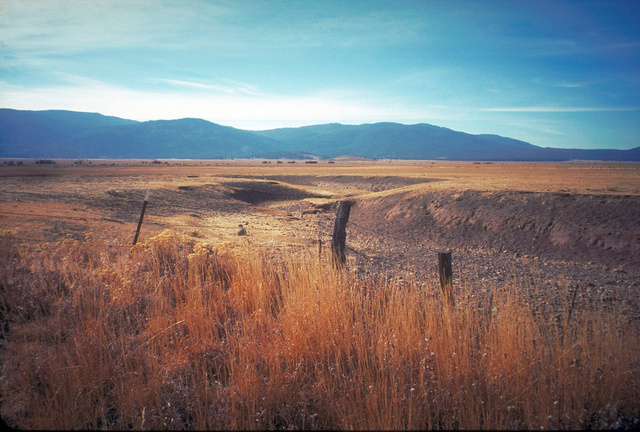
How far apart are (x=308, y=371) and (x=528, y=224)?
13.0 meters

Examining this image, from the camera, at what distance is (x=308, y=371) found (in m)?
4.05

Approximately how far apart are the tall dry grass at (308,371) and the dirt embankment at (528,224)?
9.22 m

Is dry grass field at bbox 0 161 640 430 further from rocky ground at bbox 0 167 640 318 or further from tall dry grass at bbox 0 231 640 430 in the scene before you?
rocky ground at bbox 0 167 640 318

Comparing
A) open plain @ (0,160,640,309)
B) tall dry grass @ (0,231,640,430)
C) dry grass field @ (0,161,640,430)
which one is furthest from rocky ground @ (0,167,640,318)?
tall dry grass @ (0,231,640,430)

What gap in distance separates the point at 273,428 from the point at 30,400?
7.79 feet

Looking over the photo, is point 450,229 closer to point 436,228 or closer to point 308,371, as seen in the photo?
point 436,228

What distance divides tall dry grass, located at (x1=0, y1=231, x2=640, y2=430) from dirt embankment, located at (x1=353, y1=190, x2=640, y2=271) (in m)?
9.22

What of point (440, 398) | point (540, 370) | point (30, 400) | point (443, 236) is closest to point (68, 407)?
point (30, 400)

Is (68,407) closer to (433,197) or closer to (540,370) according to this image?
(540,370)

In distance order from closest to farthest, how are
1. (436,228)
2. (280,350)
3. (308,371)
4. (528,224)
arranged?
(308,371)
(280,350)
(528,224)
(436,228)

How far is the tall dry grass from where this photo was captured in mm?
3264

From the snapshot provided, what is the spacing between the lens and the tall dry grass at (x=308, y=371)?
3264 millimetres

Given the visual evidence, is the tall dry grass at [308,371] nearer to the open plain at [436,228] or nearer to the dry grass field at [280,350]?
the dry grass field at [280,350]

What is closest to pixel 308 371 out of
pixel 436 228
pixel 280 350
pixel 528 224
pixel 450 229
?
pixel 280 350
